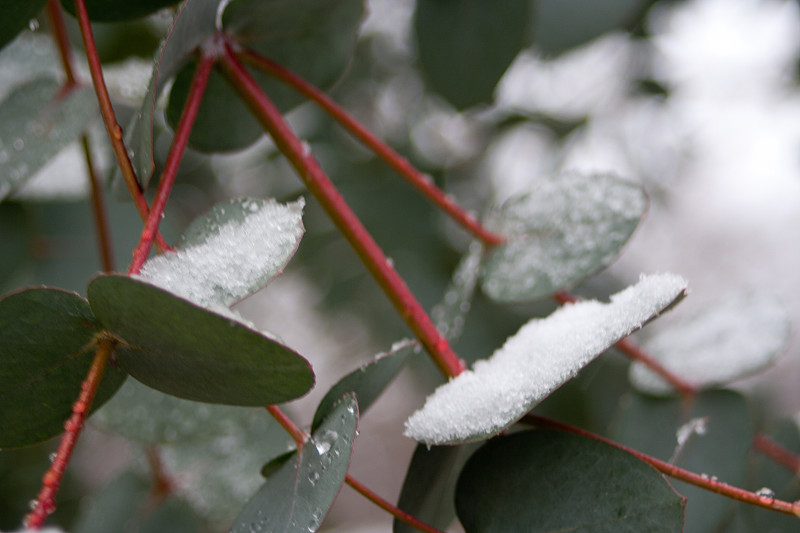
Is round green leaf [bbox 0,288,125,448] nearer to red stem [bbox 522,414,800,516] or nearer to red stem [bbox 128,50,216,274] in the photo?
red stem [bbox 128,50,216,274]

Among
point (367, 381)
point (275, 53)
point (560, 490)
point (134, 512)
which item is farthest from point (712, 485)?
point (134, 512)

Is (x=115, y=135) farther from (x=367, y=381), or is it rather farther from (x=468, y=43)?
(x=468, y=43)

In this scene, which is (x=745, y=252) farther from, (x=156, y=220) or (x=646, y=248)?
(x=156, y=220)

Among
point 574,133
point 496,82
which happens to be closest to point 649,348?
point 496,82

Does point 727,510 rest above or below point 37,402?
below

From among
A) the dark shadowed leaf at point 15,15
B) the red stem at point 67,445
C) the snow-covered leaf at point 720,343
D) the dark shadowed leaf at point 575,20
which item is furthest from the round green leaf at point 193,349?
the dark shadowed leaf at point 575,20

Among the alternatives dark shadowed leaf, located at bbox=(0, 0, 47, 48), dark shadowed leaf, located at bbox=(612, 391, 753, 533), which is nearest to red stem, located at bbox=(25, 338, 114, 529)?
dark shadowed leaf, located at bbox=(0, 0, 47, 48)
